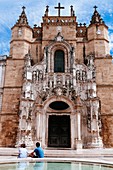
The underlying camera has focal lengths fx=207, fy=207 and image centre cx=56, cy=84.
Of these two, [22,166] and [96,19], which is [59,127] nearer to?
[96,19]

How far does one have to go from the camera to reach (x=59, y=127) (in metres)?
18.0

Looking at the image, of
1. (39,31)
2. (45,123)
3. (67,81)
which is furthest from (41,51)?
(45,123)

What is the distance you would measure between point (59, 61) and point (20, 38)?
178 inches

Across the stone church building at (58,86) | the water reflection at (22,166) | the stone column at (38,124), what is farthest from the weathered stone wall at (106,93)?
the water reflection at (22,166)

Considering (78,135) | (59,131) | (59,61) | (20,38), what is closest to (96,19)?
(59,61)

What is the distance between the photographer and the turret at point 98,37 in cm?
Answer: 1970

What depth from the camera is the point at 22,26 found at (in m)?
20.7

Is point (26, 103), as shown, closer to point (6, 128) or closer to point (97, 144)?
point (6, 128)

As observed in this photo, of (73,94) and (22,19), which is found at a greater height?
(22,19)

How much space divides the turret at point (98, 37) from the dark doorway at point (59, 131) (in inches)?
272

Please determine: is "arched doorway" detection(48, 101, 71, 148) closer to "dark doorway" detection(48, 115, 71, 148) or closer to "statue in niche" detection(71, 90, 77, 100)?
"dark doorway" detection(48, 115, 71, 148)

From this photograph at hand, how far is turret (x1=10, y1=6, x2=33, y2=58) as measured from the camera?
65.0ft

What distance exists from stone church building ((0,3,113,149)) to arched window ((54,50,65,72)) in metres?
0.09

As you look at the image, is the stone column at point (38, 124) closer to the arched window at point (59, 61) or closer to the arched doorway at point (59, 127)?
the arched doorway at point (59, 127)
